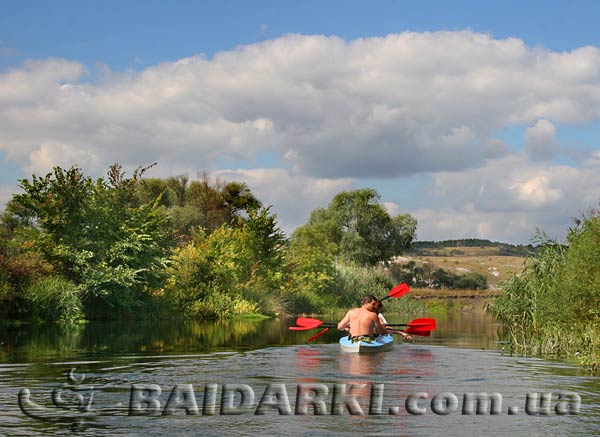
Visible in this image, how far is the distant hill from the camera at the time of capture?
148 meters

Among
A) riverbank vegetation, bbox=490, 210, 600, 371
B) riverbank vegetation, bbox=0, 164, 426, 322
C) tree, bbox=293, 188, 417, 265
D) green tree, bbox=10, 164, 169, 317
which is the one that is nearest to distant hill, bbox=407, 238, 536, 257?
tree, bbox=293, 188, 417, 265

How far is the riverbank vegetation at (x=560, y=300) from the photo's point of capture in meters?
20.6

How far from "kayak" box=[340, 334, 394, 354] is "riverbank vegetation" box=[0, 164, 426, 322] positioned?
1807 centimetres

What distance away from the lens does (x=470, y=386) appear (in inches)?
597

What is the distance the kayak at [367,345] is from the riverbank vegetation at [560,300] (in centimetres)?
421

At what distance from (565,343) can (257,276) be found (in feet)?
109

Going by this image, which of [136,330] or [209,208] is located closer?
[136,330]

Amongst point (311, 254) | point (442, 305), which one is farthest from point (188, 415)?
point (442, 305)

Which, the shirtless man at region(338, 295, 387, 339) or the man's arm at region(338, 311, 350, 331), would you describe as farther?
the man's arm at region(338, 311, 350, 331)

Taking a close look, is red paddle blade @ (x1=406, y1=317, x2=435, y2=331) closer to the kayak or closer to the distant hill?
the kayak

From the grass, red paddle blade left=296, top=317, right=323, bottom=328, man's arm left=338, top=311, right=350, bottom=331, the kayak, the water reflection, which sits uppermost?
the grass

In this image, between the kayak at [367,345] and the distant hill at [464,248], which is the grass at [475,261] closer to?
the distant hill at [464,248]

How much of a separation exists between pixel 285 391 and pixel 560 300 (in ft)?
34.7

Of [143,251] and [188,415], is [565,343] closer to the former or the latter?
[188,415]
